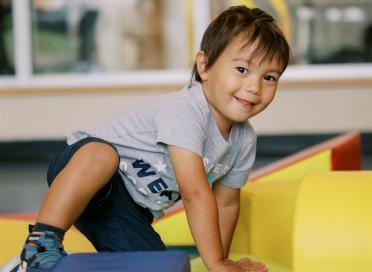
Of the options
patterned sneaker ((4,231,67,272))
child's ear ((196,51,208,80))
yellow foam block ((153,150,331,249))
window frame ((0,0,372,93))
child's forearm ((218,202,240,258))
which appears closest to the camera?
patterned sneaker ((4,231,67,272))

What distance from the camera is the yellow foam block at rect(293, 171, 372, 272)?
1.28 metres

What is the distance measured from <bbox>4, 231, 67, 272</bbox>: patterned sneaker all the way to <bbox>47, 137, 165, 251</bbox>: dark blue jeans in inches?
8.0

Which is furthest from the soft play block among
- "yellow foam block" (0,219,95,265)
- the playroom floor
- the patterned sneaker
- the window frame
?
the window frame

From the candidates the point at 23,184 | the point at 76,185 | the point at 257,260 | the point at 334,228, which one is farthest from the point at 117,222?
the point at 23,184

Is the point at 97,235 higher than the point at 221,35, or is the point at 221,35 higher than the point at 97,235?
the point at 221,35

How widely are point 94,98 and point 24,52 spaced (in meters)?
0.60

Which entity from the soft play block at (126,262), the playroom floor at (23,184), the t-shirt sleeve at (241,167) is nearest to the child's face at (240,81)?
the t-shirt sleeve at (241,167)

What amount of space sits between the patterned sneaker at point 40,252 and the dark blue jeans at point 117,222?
0.67ft

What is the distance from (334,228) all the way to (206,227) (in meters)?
0.27

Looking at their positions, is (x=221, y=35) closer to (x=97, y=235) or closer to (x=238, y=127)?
(x=238, y=127)

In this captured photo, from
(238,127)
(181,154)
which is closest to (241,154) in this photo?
A: (238,127)

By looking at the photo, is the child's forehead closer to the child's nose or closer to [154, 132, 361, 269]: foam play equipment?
the child's nose

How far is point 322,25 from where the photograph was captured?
530 centimetres

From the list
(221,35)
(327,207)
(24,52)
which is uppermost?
(221,35)
